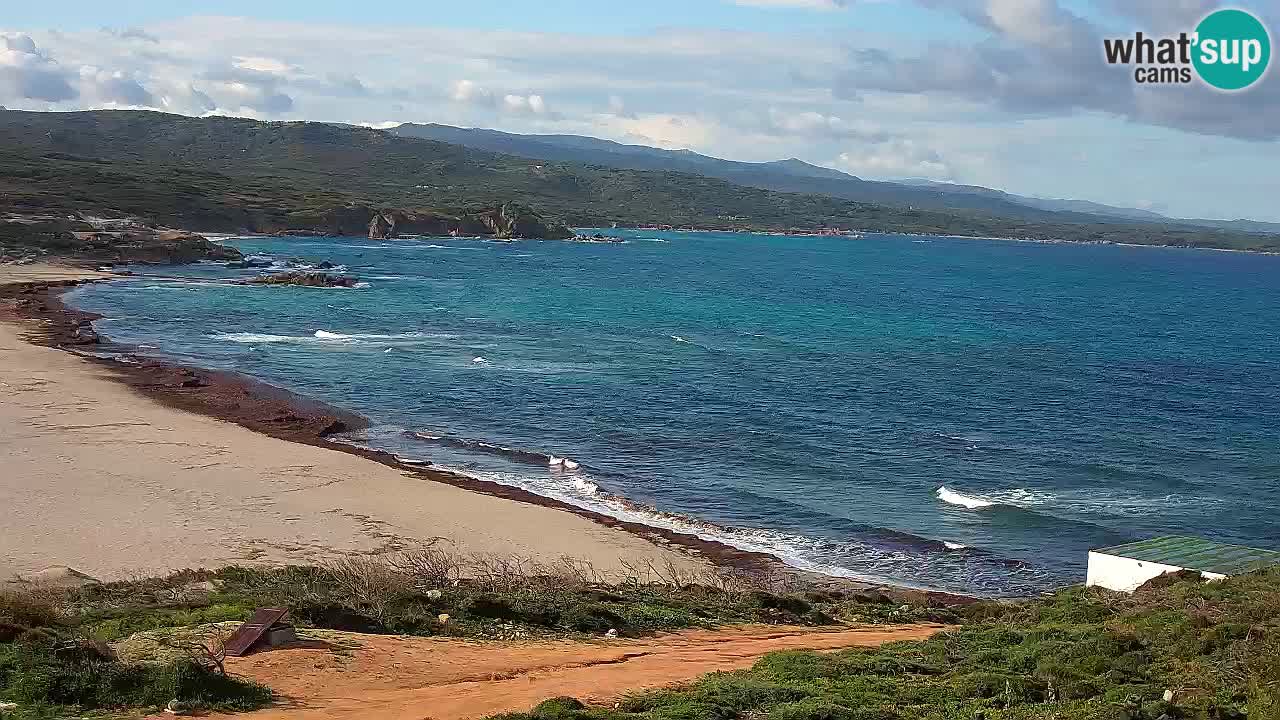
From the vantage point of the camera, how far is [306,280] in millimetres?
92625

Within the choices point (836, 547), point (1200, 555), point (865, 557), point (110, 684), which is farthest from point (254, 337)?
point (110, 684)

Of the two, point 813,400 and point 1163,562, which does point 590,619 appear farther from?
point 813,400

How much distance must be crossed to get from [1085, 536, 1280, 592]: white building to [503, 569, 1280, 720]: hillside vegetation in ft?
12.2

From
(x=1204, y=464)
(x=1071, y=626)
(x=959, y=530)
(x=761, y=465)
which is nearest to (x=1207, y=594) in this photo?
(x=1071, y=626)

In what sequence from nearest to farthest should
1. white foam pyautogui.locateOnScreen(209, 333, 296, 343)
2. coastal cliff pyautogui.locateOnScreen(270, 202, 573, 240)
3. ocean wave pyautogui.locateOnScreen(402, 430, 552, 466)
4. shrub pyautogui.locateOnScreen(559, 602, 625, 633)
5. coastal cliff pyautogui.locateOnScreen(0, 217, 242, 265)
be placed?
shrub pyautogui.locateOnScreen(559, 602, 625, 633) < ocean wave pyautogui.locateOnScreen(402, 430, 552, 466) < white foam pyautogui.locateOnScreen(209, 333, 296, 343) < coastal cliff pyautogui.locateOnScreen(0, 217, 242, 265) < coastal cliff pyautogui.locateOnScreen(270, 202, 573, 240)

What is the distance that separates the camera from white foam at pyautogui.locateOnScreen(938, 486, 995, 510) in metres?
34.0

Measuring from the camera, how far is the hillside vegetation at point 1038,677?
1316 centimetres

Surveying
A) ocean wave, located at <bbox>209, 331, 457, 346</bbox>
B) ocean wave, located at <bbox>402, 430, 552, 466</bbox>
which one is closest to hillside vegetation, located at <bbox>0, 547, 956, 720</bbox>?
ocean wave, located at <bbox>402, 430, 552, 466</bbox>

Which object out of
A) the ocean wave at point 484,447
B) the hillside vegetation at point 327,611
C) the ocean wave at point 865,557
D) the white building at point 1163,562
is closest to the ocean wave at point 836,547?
the ocean wave at point 865,557

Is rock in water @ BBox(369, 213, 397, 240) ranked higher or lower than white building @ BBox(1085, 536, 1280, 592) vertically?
higher

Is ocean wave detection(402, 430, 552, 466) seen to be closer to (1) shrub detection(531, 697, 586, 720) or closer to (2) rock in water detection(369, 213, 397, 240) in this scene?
(1) shrub detection(531, 697, 586, 720)

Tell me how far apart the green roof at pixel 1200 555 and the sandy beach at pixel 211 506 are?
10118 millimetres

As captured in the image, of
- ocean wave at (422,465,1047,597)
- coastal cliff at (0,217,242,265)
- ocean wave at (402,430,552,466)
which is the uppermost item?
coastal cliff at (0,217,242,265)

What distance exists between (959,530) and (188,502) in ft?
69.2
